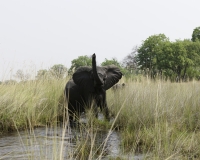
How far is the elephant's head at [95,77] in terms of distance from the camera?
6317 mm

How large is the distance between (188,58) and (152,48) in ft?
19.4

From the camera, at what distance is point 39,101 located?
24.2 ft

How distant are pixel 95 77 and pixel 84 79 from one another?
55 centimetres

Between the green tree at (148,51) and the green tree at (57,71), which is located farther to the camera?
the green tree at (148,51)

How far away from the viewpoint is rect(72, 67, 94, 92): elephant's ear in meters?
6.60

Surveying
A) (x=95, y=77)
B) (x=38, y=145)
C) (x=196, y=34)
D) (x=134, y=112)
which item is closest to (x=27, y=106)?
(x=95, y=77)

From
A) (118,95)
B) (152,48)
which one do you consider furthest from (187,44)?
(118,95)

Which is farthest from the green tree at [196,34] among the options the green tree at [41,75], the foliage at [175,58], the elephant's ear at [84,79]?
the elephant's ear at [84,79]

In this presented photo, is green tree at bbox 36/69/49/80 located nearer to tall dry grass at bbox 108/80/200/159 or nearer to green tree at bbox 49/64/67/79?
green tree at bbox 49/64/67/79

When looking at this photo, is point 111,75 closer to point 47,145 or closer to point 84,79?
point 84,79

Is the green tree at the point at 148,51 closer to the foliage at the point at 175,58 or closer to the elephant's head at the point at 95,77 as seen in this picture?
the foliage at the point at 175,58

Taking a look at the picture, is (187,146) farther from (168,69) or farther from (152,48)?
(152,48)

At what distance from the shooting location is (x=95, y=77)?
245 inches

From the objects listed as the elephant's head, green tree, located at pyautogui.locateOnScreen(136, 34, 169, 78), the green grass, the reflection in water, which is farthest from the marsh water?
green tree, located at pyautogui.locateOnScreen(136, 34, 169, 78)
